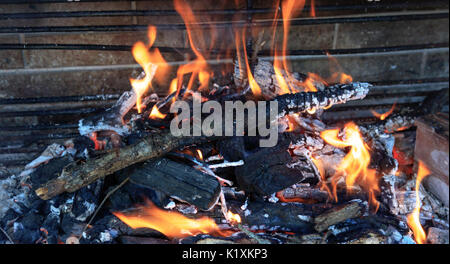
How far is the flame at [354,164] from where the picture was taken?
2998mm

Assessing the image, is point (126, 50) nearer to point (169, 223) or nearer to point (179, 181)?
point (179, 181)

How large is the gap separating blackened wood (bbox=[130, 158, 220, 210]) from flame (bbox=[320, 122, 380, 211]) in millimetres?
931

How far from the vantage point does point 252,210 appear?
2719 mm

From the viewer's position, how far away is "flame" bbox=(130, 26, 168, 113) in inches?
134

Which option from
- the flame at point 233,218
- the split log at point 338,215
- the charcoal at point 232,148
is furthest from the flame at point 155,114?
the split log at point 338,215

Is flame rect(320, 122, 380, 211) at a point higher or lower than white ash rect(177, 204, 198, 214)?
higher

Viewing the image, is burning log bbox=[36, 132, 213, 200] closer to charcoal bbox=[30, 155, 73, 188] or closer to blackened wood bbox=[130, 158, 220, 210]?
blackened wood bbox=[130, 158, 220, 210]

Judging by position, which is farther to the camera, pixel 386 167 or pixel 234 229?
pixel 386 167

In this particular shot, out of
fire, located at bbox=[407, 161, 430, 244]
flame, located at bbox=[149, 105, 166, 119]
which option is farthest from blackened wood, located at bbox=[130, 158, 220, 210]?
fire, located at bbox=[407, 161, 430, 244]

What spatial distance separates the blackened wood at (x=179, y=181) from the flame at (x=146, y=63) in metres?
0.72

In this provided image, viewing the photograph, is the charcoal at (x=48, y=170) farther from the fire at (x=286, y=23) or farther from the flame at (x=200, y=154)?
the fire at (x=286, y=23)
